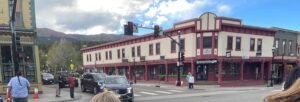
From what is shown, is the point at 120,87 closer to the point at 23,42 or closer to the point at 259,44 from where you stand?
the point at 23,42

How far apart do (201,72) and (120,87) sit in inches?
769

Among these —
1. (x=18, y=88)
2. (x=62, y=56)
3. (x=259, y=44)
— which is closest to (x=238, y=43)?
(x=259, y=44)

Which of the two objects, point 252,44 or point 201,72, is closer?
point 201,72

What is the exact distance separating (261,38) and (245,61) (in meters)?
3.59

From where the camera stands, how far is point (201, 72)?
37812 millimetres

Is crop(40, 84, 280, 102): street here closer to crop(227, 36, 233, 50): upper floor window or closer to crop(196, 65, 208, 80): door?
crop(227, 36, 233, 50): upper floor window

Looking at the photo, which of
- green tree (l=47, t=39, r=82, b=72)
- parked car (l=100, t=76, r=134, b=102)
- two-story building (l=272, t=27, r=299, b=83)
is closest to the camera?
parked car (l=100, t=76, r=134, b=102)

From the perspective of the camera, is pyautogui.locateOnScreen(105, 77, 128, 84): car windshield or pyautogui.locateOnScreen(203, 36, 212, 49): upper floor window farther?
pyautogui.locateOnScreen(203, 36, 212, 49): upper floor window

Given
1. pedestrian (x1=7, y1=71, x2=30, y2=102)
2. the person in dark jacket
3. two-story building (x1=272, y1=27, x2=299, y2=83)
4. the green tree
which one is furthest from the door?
the green tree

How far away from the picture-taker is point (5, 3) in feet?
76.9

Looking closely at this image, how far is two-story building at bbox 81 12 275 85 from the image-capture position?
35656mm

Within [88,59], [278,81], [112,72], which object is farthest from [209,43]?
[88,59]

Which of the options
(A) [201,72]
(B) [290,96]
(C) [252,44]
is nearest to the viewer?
(B) [290,96]

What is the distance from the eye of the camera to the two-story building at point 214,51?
35.7m
